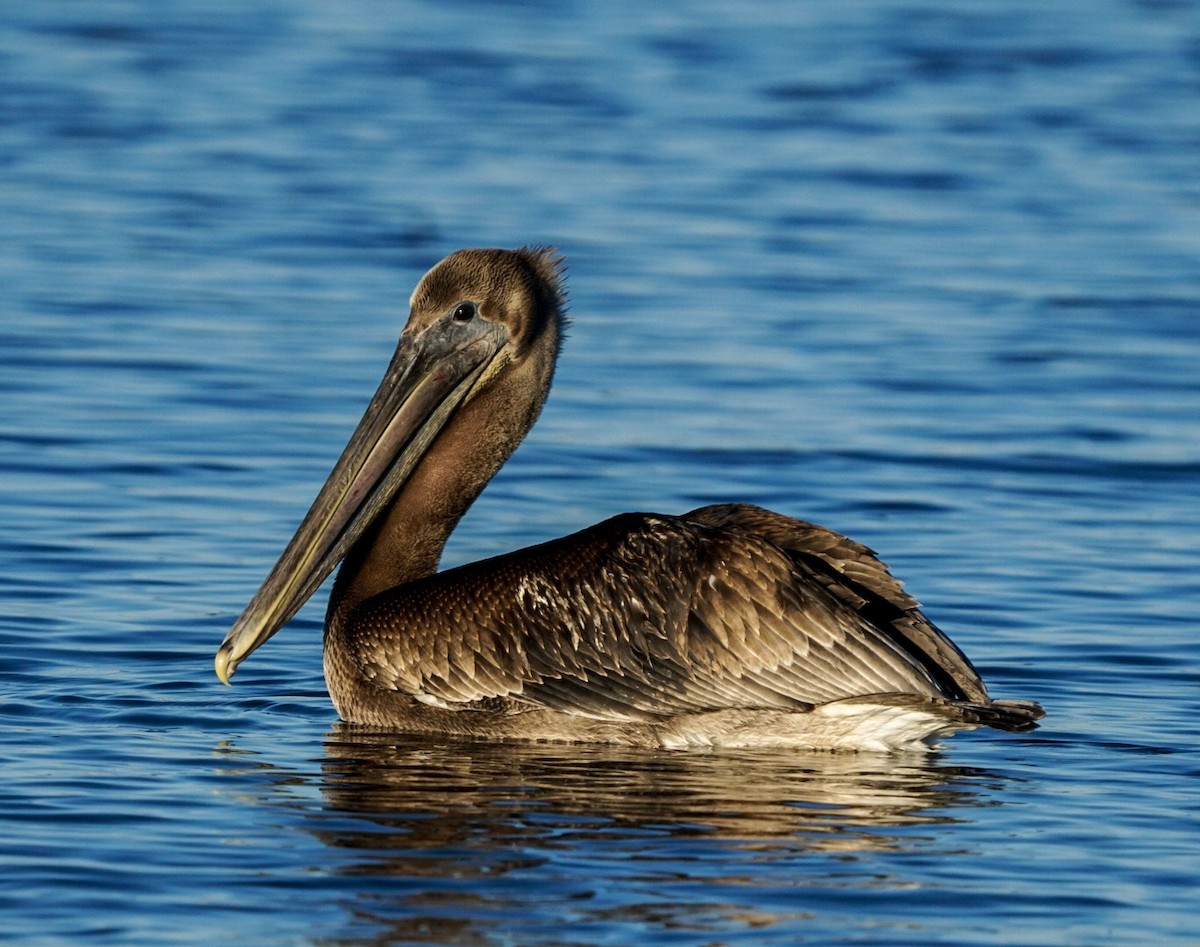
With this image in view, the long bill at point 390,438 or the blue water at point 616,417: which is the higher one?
the long bill at point 390,438

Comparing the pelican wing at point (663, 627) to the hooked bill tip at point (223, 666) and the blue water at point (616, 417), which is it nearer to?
the blue water at point (616, 417)

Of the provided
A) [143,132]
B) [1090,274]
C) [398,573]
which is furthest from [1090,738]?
[143,132]

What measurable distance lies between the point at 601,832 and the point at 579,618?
110cm

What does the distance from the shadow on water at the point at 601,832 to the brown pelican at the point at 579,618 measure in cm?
12

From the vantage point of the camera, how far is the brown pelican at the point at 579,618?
6.91m

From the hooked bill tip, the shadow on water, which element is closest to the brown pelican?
the hooked bill tip

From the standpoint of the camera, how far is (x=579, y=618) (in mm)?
7137

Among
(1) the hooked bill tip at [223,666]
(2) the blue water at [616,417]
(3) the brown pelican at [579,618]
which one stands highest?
(3) the brown pelican at [579,618]

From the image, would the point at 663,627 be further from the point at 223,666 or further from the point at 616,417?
the point at 616,417

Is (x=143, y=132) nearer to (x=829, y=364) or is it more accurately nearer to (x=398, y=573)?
(x=829, y=364)

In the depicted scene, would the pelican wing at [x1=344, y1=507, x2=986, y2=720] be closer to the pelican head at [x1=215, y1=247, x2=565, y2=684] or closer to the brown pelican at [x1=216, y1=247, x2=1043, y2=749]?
the brown pelican at [x1=216, y1=247, x2=1043, y2=749]

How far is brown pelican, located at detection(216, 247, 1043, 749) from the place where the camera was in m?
6.91

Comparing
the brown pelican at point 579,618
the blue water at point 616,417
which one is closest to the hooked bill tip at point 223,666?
the brown pelican at point 579,618

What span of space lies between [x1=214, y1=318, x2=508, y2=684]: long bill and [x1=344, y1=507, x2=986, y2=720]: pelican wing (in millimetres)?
352
